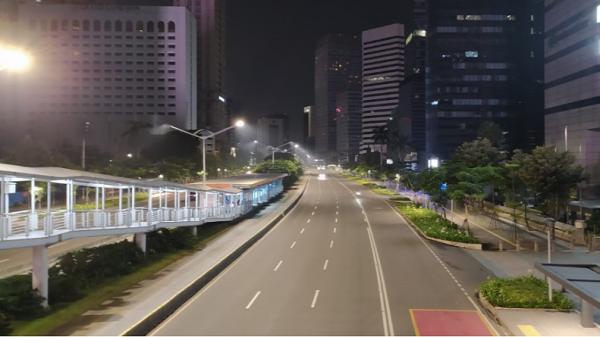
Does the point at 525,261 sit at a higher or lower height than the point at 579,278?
lower

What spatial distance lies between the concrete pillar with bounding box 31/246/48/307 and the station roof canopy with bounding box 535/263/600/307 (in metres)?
16.9

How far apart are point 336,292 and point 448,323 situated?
564cm

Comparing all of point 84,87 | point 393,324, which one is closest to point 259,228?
point 393,324

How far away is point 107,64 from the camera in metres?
188

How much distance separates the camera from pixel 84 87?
186125 mm

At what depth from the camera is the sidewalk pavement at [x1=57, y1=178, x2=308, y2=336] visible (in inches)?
653

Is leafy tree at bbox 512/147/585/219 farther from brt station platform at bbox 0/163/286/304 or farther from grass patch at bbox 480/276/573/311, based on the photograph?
brt station platform at bbox 0/163/286/304

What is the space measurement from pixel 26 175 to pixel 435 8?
142 meters

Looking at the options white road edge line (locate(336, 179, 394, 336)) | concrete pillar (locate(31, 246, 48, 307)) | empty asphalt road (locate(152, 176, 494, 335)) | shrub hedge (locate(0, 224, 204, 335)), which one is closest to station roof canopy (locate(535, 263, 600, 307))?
empty asphalt road (locate(152, 176, 494, 335))

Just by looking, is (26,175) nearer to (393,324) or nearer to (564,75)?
(393,324)

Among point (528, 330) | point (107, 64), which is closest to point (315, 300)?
point (528, 330)

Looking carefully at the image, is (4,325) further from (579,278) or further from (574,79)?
(574,79)

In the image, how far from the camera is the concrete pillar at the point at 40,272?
733 inches

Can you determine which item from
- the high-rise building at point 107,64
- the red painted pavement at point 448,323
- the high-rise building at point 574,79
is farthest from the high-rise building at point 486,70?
the red painted pavement at point 448,323
